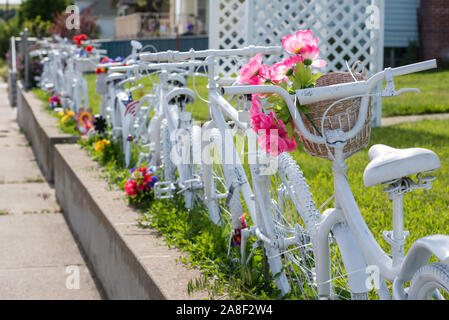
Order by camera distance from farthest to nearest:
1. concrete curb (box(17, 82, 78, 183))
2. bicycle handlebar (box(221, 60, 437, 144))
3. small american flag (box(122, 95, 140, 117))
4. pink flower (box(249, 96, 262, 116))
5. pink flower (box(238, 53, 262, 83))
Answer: concrete curb (box(17, 82, 78, 183)), small american flag (box(122, 95, 140, 117)), pink flower (box(238, 53, 262, 83)), pink flower (box(249, 96, 262, 116)), bicycle handlebar (box(221, 60, 437, 144))

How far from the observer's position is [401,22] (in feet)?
71.4

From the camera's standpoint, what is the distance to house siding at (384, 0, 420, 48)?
70.9ft

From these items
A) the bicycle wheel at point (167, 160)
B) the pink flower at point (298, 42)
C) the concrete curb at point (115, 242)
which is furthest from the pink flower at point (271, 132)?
the bicycle wheel at point (167, 160)

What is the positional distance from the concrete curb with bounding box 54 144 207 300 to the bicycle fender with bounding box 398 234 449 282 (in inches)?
48.0

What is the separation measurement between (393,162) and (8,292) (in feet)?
12.0

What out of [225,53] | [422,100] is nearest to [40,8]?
[422,100]

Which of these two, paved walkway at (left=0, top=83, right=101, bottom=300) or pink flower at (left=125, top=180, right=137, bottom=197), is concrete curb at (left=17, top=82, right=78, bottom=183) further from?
pink flower at (left=125, top=180, right=137, bottom=197)

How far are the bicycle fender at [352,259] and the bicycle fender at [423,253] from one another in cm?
34

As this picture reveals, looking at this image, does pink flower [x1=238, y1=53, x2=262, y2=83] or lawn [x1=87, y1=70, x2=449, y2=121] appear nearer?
pink flower [x1=238, y1=53, x2=262, y2=83]

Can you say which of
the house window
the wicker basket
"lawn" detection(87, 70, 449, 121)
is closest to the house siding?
"lawn" detection(87, 70, 449, 121)

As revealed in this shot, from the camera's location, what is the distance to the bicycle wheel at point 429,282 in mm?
2082

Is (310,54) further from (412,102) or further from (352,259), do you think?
(412,102)

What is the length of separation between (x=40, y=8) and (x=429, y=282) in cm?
4165

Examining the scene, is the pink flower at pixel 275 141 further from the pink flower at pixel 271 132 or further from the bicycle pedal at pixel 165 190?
the bicycle pedal at pixel 165 190
